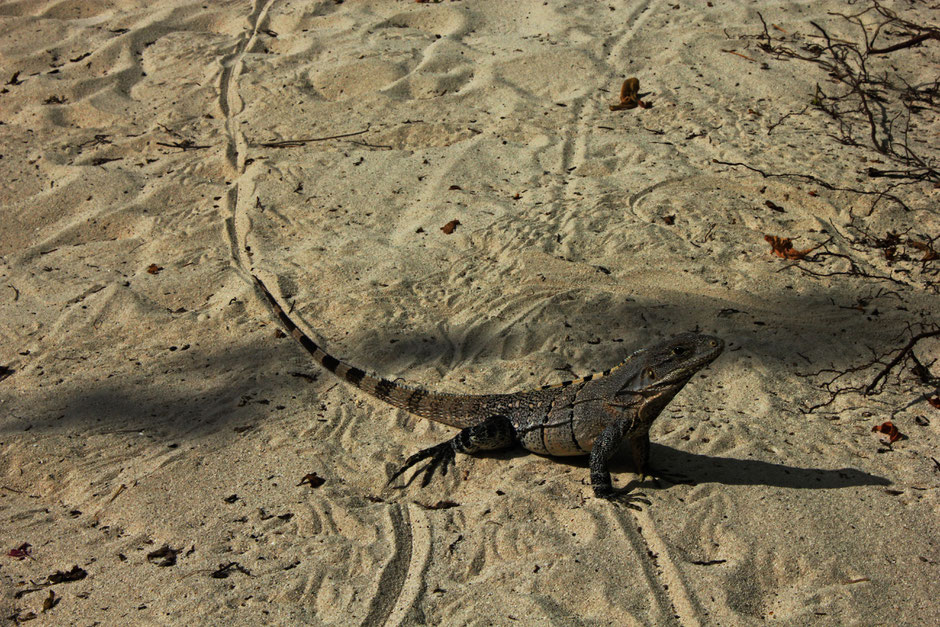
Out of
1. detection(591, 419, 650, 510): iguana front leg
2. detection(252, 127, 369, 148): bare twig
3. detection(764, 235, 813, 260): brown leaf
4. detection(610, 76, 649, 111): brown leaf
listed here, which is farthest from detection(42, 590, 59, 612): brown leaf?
detection(610, 76, 649, 111): brown leaf

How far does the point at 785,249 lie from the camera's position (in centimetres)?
541

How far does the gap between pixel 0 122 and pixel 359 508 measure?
6.18 metres

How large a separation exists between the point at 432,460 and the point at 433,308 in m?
1.39

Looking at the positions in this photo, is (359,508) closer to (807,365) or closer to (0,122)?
(807,365)

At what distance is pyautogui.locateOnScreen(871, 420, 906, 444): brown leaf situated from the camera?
399 cm

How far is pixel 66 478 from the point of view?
396 centimetres

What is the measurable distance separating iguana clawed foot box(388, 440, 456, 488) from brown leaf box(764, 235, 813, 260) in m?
2.83

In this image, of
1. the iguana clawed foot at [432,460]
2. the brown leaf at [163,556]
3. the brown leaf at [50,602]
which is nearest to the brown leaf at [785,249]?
the iguana clawed foot at [432,460]

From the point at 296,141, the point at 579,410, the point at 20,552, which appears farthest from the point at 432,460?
the point at 296,141

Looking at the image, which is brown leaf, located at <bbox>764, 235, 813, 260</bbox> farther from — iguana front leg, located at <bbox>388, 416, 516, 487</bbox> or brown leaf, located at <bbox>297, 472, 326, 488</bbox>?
brown leaf, located at <bbox>297, 472, 326, 488</bbox>

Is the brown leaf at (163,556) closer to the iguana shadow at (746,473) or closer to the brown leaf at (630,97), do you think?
the iguana shadow at (746,473)

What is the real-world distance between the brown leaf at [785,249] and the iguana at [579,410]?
6.81 feet

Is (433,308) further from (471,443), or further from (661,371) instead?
(661,371)

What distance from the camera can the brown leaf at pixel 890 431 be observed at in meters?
3.99
